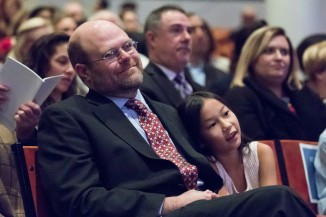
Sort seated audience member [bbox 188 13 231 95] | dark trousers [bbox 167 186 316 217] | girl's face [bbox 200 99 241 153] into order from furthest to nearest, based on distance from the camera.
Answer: seated audience member [bbox 188 13 231 95] < girl's face [bbox 200 99 241 153] < dark trousers [bbox 167 186 316 217]

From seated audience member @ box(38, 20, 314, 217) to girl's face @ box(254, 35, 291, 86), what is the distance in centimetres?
164

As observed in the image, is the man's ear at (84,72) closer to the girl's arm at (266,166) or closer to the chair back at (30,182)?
the chair back at (30,182)

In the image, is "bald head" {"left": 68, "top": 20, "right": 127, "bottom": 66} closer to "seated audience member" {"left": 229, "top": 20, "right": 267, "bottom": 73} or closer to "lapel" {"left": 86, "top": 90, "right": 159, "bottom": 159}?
"lapel" {"left": 86, "top": 90, "right": 159, "bottom": 159}

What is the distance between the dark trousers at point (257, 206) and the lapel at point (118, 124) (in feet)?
1.55

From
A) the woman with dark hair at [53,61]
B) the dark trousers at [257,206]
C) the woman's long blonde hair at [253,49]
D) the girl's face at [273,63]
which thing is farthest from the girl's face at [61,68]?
the dark trousers at [257,206]

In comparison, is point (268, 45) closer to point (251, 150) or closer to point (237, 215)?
point (251, 150)

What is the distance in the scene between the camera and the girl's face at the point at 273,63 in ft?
21.9

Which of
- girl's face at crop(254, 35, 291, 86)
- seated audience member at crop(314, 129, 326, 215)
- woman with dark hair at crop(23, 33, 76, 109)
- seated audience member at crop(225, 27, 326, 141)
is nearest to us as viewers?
seated audience member at crop(314, 129, 326, 215)

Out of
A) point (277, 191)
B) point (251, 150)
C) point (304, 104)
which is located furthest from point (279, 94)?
point (277, 191)

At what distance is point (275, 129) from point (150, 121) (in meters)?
1.66

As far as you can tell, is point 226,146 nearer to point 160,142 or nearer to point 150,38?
point 160,142

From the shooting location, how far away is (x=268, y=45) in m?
6.73

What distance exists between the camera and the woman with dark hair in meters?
5.77

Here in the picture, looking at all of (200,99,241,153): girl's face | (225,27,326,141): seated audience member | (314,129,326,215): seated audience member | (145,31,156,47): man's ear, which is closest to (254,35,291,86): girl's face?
(225,27,326,141): seated audience member
